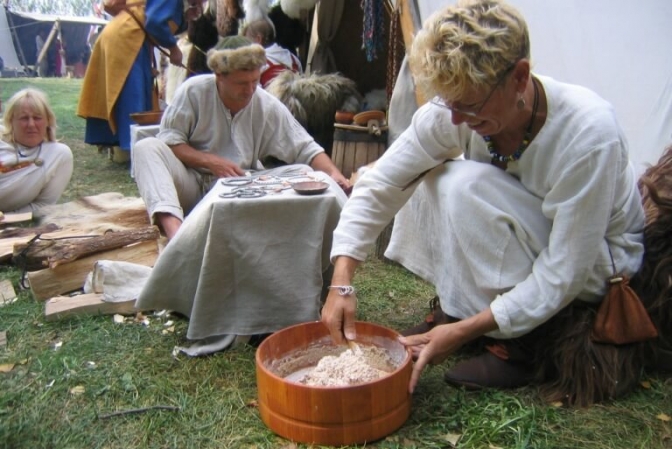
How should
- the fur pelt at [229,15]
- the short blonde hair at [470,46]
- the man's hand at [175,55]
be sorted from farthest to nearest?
the fur pelt at [229,15] < the man's hand at [175,55] < the short blonde hair at [470,46]

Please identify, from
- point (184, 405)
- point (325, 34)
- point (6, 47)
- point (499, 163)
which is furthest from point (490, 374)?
point (6, 47)

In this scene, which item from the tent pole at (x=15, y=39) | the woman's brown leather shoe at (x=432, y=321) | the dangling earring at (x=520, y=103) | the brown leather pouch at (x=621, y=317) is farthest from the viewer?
the tent pole at (x=15, y=39)

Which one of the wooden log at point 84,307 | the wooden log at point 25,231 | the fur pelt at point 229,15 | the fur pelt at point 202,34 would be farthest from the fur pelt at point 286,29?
the wooden log at point 84,307

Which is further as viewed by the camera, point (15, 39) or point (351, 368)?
point (15, 39)

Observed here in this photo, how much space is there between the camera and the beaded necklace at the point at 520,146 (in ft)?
6.02

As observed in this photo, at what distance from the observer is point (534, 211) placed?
193 cm

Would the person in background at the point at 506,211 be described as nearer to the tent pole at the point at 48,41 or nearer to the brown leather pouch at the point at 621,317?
the brown leather pouch at the point at 621,317

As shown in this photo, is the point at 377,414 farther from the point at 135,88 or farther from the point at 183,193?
the point at 135,88

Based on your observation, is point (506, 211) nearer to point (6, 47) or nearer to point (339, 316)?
point (339, 316)

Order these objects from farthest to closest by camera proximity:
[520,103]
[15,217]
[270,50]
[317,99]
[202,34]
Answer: [202,34]
[270,50]
[317,99]
[15,217]
[520,103]

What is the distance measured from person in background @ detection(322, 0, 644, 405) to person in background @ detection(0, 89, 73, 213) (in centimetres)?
291

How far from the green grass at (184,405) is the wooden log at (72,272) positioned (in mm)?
297

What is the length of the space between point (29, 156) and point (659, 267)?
3.79 m

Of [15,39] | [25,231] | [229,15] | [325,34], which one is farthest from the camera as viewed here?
[15,39]
